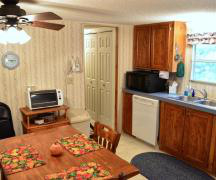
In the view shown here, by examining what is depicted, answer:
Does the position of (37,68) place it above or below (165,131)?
above

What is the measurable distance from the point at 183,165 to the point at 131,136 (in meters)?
1.26

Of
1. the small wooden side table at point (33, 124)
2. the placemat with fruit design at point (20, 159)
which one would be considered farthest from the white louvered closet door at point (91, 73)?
the placemat with fruit design at point (20, 159)

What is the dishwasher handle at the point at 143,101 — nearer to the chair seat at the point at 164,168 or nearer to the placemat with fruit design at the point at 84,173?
the chair seat at the point at 164,168

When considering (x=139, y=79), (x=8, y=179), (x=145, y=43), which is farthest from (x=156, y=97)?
(x=8, y=179)

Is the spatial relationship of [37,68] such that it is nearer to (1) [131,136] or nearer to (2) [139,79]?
(2) [139,79]

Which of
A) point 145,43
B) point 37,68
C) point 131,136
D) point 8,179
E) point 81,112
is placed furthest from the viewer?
point 131,136

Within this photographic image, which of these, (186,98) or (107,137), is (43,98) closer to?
(107,137)

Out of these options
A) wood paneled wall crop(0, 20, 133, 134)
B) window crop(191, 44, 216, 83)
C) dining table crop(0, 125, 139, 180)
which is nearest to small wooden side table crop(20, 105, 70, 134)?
wood paneled wall crop(0, 20, 133, 134)

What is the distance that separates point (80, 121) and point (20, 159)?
66.9 inches

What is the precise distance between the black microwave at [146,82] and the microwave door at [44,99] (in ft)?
4.79

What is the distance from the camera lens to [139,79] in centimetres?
382

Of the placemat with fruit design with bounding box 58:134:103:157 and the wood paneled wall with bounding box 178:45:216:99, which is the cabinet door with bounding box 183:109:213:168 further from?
the placemat with fruit design with bounding box 58:134:103:157

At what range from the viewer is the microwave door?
3152 mm

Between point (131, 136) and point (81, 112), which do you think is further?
point (131, 136)
